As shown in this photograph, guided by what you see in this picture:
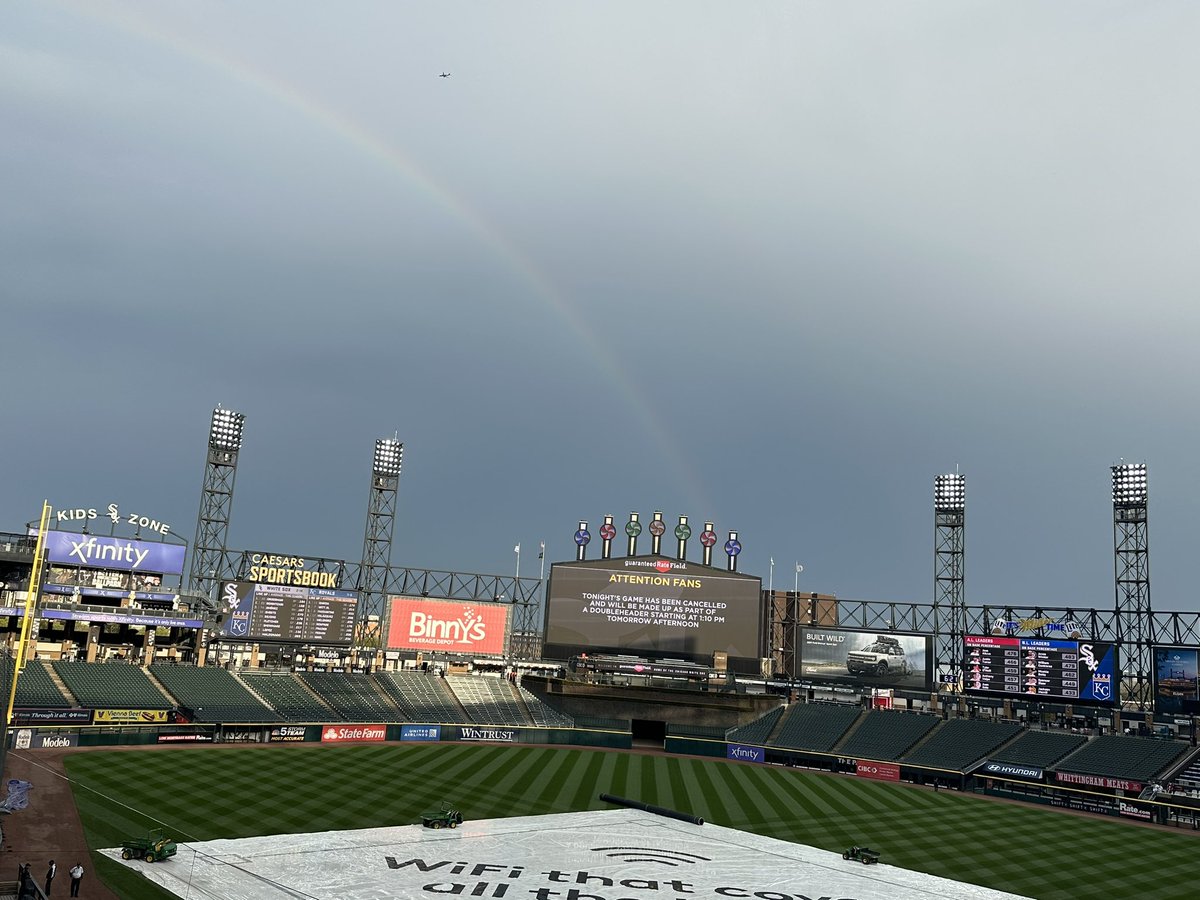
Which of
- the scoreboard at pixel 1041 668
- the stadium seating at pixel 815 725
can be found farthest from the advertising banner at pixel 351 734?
the scoreboard at pixel 1041 668

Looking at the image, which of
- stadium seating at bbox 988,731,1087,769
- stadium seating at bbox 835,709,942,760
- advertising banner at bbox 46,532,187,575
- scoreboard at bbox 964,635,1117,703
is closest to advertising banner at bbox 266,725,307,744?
advertising banner at bbox 46,532,187,575

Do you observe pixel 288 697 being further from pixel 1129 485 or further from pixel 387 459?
pixel 1129 485

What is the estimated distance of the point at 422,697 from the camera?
86312 millimetres

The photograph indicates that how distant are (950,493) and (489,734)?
50.8 metres

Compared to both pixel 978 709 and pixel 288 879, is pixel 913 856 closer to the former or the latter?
pixel 288 879

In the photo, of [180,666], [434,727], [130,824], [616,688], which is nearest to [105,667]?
[180,666]

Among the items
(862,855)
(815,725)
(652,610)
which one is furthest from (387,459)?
(862,855)

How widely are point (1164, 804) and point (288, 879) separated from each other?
2138 inches

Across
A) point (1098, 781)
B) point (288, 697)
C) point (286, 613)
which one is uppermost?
point (286, 613)

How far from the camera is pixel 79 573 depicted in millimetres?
77938

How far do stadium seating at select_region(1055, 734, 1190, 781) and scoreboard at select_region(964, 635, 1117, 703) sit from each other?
363 centimetres

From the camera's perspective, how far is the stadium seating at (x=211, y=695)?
7088cm

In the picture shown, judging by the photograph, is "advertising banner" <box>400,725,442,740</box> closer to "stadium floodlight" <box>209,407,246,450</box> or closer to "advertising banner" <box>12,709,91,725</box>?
"advertising banner" <box>12,709,91,725</box>

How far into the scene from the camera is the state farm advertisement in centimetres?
9131
